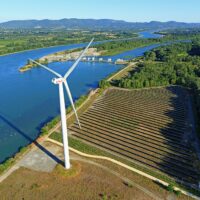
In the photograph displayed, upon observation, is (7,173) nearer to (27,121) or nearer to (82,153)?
(82,153)

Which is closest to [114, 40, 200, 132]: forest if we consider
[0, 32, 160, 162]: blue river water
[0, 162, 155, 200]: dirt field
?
[0, 32, 160, 162]: blue river water

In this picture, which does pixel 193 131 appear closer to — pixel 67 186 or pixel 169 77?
pixel 67 186

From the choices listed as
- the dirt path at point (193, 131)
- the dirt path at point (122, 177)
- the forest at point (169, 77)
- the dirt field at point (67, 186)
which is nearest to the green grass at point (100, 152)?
the dirt path at point (122, 177)

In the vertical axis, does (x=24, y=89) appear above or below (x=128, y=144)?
below

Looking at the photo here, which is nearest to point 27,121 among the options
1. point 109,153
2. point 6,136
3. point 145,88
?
point 6,136

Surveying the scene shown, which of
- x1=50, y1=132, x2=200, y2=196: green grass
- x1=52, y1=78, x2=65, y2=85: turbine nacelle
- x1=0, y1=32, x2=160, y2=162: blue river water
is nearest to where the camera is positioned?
x1=52, y1=78, x2=65, y2=85: turbine nacelle

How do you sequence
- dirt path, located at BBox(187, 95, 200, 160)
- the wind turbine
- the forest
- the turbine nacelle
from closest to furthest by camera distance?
the turbine nacelle
the wind turbine
dirt path, located at BBox(187, 95, 200, 160)
the forest

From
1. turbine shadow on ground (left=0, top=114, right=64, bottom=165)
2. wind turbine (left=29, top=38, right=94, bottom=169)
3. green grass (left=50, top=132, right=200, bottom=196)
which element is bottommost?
turbine shadow on ground (left=0, top=114, right=64, bottom=165)

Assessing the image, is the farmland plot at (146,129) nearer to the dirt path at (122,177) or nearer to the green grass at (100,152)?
the green grass at (100,152)

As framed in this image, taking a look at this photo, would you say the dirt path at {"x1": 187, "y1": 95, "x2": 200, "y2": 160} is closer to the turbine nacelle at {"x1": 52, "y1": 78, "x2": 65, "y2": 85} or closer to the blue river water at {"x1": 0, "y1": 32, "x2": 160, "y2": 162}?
the turbine nacelle at {"x1": 52, "y1": 78, "x2": 65, "y2": 85}
